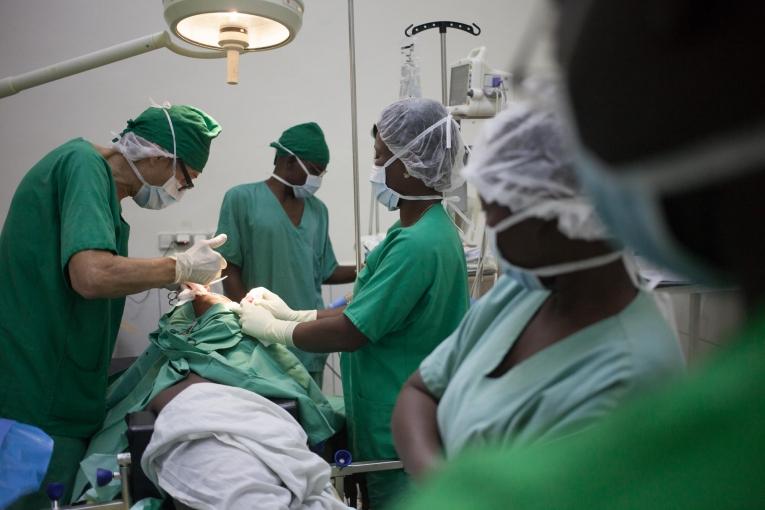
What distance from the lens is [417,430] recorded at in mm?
881

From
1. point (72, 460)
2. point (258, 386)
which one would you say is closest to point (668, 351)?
point (258, 386)

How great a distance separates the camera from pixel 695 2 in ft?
0.99

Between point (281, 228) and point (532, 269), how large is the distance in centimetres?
201

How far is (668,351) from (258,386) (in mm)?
1308

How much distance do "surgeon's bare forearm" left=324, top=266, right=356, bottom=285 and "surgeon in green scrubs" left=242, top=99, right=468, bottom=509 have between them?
1.10 meters

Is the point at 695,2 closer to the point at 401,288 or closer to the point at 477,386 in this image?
the point at 477,386

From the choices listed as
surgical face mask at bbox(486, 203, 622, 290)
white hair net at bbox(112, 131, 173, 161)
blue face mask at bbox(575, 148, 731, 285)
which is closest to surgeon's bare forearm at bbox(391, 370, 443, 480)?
surgical face mask at bbox(486, 203, 622, 290)

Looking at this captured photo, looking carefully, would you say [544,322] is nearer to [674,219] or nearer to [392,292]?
[674,219]

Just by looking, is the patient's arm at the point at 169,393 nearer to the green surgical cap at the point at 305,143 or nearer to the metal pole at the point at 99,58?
the metal pole at the point at 99,58

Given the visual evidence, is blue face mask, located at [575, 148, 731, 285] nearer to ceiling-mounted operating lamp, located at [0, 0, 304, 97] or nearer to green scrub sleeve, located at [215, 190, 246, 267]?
ceiling-mounted operating lamp, located at [0, 0, 304, 97]

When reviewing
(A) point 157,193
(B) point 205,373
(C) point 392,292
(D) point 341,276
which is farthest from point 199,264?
(D) point 341,276

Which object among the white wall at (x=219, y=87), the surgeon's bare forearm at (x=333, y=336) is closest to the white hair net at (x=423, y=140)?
the surgeon's bare forearm at (x=333, y=336)

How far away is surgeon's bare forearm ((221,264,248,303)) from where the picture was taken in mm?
2682

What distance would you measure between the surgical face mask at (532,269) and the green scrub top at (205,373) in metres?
0.94
